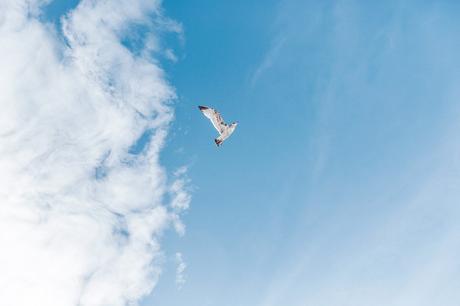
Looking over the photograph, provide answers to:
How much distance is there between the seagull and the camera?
65250 millimetres

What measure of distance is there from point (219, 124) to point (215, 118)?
1223 millimetres

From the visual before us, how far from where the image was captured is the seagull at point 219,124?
65.2 meters

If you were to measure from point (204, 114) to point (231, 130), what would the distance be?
5141mm

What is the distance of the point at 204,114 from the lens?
65.7 meters

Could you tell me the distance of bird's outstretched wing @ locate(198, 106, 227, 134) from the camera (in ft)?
214

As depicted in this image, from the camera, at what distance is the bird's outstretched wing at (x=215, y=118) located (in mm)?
65125

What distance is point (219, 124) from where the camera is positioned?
2623 inches

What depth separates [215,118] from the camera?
6594 cm

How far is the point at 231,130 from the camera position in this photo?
224 feet
